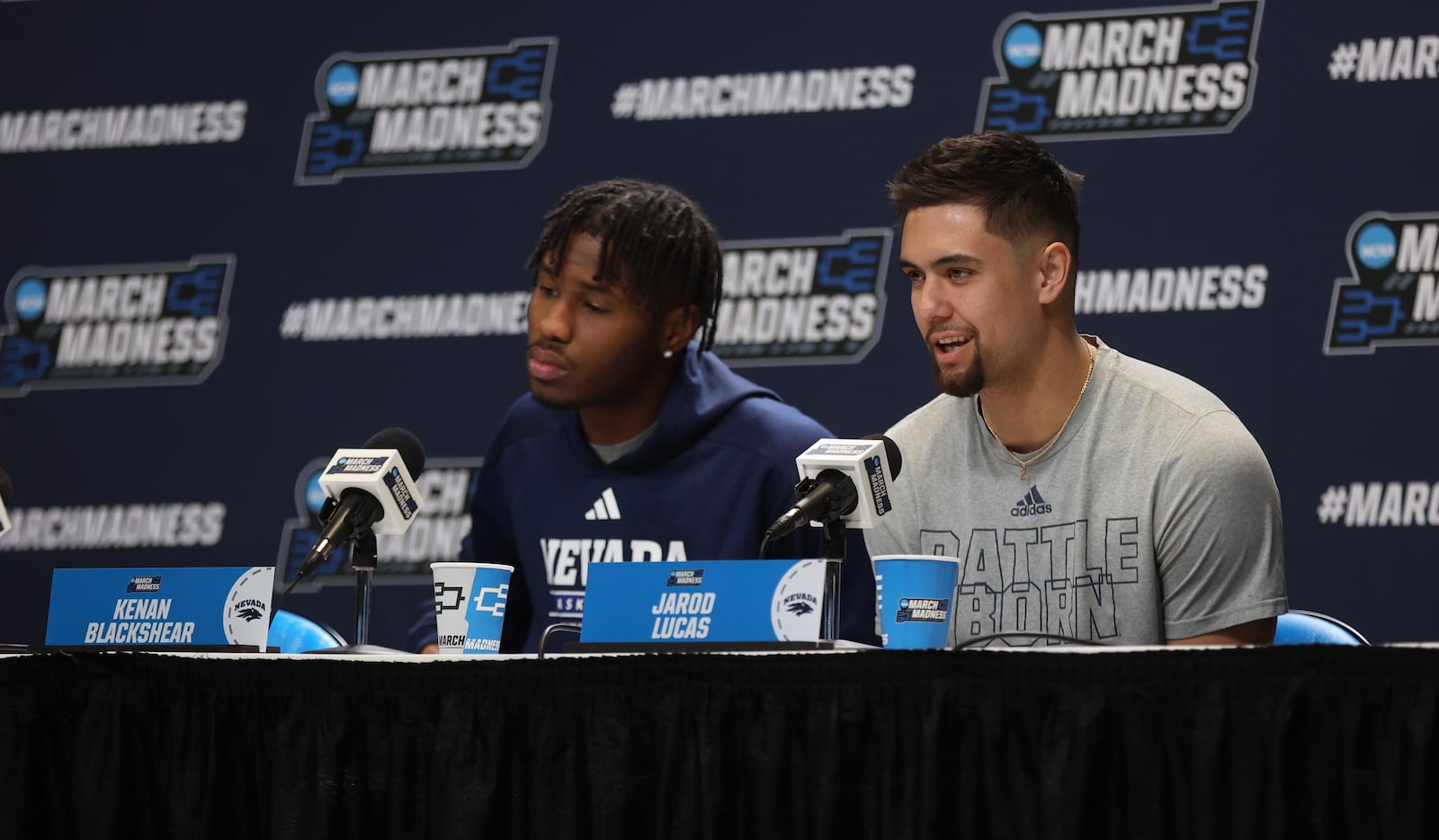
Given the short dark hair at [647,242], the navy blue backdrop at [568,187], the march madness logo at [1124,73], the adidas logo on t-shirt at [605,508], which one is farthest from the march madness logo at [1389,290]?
the adidas logo on t-shirt at [605,508]

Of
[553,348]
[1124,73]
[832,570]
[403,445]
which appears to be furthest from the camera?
[1124,73]

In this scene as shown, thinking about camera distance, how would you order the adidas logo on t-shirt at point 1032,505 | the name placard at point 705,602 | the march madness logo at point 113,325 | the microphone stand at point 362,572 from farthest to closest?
the march madness logo at point 113,325 → the adidas logo on t-shirt at point 1032,505 → the microphone stand at point 362,572 → the name placard at point 705,602

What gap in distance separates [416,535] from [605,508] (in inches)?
55.8

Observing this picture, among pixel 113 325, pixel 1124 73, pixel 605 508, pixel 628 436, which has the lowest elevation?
pixel 605 508

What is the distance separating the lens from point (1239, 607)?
197 centimetres

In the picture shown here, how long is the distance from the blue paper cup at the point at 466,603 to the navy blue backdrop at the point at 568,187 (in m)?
1.87

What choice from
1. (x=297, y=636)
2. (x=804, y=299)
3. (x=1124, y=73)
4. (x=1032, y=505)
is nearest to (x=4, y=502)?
(x=297, y=636)

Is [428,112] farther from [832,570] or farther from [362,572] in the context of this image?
[832,570]

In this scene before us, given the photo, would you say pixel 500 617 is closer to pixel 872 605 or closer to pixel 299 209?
pixel 872 605

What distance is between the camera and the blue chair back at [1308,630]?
2.10m

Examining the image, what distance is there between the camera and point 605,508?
2453 mm

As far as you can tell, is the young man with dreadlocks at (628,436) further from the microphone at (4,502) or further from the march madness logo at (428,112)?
the march madness logo at (428,112)

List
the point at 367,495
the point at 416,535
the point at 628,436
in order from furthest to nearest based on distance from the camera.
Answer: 1. the point at 416,535
2. the point at 628,436
3. the point at 367,495

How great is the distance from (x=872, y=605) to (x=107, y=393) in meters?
2.47
